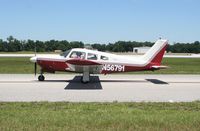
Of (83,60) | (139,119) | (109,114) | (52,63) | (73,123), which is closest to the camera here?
(73,123)

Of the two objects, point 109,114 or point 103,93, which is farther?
point 103,93

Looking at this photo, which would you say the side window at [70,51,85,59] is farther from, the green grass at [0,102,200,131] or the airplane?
the green grass at [0,102,200,131]

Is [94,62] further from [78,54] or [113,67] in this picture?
[113,67]

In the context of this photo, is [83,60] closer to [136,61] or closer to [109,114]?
[136,61]

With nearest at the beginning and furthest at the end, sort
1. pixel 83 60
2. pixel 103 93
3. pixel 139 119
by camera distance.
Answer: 1. pixel 139 119
2. pixel 103 93
3. pixel 83 60

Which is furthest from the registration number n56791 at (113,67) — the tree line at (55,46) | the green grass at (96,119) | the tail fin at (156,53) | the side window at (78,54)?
the tree line at (55,46)

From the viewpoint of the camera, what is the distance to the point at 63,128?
716 cm

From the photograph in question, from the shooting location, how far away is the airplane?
1955 cm

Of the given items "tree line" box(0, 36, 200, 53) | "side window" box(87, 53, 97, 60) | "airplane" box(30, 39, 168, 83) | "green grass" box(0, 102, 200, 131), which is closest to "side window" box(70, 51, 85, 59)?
"airplane" box(30, 39, 168, 83)

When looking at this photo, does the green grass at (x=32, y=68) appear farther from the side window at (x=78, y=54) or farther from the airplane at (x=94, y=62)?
the side window at (x=78, y=54)

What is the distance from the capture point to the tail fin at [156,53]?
68.1 feet

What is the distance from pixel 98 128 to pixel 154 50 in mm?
14186

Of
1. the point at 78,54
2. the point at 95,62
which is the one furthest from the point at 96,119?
the point at 78,54

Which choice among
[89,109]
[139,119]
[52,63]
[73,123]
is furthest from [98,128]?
[52,63]
